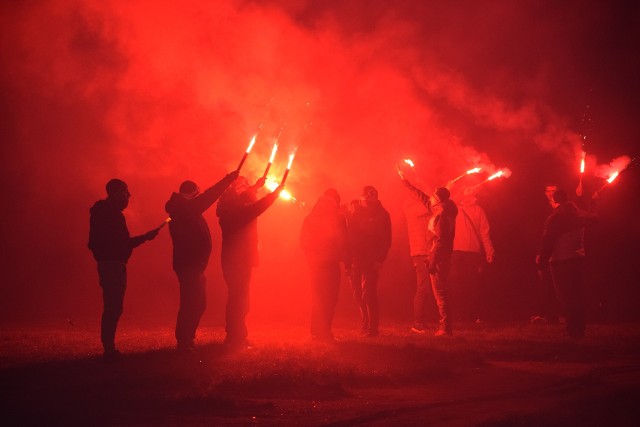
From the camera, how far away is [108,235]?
7102mm

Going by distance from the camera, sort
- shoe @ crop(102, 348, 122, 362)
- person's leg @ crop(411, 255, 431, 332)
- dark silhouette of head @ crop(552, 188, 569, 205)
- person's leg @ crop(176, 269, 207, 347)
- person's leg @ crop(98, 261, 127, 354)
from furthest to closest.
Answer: person's leg @ crop(411, 255, 431, 332), dark silhouette of head @ crop(552, 188, 569, 205), person's leg @ crop(176, 269, 207, 347), person's leg @ crop(98, 261, 127, 354), shoe @ crop(102, 348, 122, 362)

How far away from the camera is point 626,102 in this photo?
15.6 metres

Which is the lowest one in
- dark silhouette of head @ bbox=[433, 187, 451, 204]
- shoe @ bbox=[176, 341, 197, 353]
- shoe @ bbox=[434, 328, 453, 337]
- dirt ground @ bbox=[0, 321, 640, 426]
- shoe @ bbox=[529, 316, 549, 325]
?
dirt ground @ bbox=[0, 321, 640, 426]

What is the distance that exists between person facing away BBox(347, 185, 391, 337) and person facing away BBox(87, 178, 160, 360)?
348cm

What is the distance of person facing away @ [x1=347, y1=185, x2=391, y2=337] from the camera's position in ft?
31.7

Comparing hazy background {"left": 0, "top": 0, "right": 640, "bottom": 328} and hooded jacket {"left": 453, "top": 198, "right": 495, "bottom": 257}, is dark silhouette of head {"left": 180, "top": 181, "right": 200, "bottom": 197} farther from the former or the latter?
hazy background {"left": 0, "top": 0, "right": 640, "bottom": 328}

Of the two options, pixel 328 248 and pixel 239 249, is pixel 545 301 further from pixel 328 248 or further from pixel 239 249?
pixel 239 249

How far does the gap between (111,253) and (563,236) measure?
19.6ft

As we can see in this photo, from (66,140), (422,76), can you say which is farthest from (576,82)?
(66,140)

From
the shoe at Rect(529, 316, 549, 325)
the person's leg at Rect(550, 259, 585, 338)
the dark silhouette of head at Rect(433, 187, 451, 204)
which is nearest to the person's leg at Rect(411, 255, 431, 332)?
the dark silhouette of head at Rect(433, 187, 451, 204)

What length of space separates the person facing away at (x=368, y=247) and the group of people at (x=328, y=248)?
1 cm

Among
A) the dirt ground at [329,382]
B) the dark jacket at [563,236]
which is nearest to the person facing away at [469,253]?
the dark jacket at [563,236]

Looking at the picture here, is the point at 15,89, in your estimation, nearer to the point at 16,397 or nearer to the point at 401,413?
the point at 16,397

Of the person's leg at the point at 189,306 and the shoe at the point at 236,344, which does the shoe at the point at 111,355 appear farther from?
the shoe at the point at 236,344
